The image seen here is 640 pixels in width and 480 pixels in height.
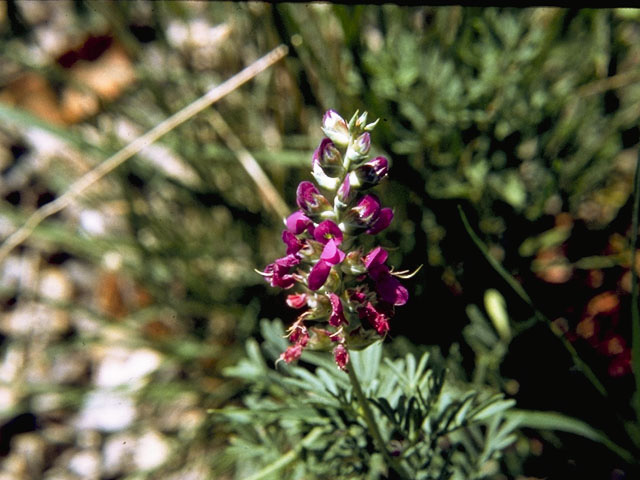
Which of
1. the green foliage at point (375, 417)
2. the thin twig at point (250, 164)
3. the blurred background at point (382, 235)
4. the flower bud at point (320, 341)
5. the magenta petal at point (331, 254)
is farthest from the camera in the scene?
the thin twig at point (250, 164)

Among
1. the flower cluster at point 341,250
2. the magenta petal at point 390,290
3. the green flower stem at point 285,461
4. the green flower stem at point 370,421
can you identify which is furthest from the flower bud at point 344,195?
the green flower stem at point 285,461

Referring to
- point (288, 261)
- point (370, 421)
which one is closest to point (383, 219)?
point (288, 261)

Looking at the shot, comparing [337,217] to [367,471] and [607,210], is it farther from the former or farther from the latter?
[607,210]

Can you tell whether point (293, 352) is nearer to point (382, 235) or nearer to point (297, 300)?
point (297, 300)

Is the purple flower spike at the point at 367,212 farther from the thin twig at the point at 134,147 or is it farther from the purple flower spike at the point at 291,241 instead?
the thin twig at the point at 134,147

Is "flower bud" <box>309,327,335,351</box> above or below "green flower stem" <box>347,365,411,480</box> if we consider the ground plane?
above

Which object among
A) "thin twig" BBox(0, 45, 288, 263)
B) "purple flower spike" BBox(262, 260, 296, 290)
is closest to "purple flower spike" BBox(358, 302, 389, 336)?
"purple flower spike" BBox(262, 260, 296, 290)

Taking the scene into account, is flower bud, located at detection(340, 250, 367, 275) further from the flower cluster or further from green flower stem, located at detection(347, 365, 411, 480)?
green flower stem, located at detection(347, 365, 411, 480)
